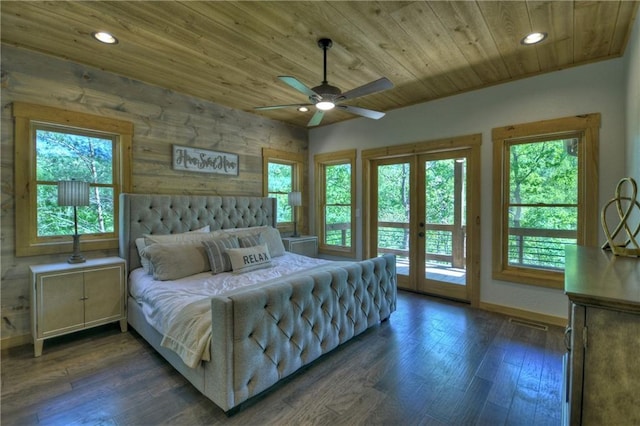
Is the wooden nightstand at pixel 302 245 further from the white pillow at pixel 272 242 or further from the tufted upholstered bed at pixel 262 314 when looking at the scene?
the tufted upholstered bed at pixel 262 314

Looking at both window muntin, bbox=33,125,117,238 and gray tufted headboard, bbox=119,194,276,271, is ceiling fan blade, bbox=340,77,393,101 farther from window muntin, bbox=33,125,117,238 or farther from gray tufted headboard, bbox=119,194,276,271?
window muntin, bbox=33,125,117,238

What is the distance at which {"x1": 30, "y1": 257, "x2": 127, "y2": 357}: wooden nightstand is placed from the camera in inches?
101

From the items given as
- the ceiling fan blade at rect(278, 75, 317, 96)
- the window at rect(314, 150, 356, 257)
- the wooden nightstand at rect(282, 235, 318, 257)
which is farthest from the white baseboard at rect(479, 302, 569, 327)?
the ceiling fan blade at rect(278, 75, 317, 96)

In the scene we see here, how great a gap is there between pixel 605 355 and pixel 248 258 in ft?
9.44

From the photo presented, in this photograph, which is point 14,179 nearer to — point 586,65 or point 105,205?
point 105,205

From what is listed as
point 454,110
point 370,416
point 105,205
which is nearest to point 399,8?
point 454,110

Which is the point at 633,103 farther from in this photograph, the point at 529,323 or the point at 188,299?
the point at 188,299

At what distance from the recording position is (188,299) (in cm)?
232

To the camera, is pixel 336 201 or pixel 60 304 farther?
pixel 336 201

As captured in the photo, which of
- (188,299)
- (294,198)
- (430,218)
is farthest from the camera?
(294,198)

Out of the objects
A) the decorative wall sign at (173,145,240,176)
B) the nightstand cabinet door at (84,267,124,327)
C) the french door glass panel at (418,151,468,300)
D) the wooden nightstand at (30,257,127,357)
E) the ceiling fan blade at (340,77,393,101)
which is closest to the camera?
the ceiling fan blade at (340,77,393,101)

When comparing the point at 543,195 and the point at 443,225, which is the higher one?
the point at 543,195

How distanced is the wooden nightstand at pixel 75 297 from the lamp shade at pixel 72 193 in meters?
0.60

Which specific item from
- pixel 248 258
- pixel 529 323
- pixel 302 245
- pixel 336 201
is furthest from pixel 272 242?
pixel 529 323
